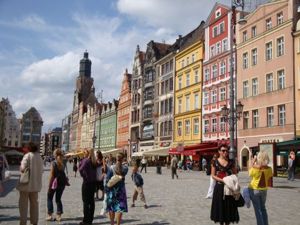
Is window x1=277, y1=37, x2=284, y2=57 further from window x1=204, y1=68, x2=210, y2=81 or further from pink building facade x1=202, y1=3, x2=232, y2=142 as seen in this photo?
window x1=204, y1=68, x2=210, y2=81

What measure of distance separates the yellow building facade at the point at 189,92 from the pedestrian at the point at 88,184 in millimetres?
43177

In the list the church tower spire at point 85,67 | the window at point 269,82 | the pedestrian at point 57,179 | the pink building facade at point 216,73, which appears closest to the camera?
the pedestrian at point 57,179

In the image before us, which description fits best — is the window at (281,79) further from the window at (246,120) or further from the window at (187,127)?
the window at (187,127)

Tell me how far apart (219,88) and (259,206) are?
40.3 meters

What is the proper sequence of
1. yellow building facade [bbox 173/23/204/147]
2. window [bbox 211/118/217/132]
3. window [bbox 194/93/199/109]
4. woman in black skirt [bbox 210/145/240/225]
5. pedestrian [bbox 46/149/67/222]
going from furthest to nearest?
window [bbox 194/93/199/109] < yellow building facade [bbox 173/23/204/147] < window [bbox 211/118/217/132] < pedestrian [bbox 46/149/67/222] < woman in black skirt [bbox 210/145/240/225]

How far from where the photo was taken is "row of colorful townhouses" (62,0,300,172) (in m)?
36.9

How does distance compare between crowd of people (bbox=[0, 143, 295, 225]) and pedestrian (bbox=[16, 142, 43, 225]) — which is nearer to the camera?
crowd of people (bbox=[0, 143, 295, 225])

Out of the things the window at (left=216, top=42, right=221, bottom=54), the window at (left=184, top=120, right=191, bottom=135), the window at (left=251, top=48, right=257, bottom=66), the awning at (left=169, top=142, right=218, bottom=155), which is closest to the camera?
the window at (left=251, top=48, right=257, bottom=66)

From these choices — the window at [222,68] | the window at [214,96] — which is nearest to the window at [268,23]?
the window at [222,68]

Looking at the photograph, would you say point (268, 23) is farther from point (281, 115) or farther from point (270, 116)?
point (281, 115)

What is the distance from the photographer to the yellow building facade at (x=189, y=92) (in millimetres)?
53688

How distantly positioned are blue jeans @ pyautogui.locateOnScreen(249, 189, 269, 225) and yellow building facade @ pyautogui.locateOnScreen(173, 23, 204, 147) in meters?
43.9

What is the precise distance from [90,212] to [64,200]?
5240mm

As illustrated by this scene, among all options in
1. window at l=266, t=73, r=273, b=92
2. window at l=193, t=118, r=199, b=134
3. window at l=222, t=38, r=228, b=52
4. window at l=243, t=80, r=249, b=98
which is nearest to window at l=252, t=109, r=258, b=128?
window at l=243, t=80, r=249, b=98
